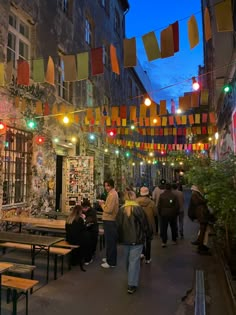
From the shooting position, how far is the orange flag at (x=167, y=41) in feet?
18.6

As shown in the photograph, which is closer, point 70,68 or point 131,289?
point 131,289

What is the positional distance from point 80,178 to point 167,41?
7285 mm

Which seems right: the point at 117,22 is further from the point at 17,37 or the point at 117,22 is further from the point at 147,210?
the point at 147,210

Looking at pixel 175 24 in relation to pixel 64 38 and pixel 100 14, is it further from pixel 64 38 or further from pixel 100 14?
pixel 100 14

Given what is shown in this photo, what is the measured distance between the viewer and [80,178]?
38.3 feet

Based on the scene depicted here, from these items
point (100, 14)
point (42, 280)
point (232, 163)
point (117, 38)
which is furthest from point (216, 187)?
point (117, 38)

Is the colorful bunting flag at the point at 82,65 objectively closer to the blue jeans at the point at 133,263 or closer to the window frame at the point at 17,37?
the window frame at the point at 17,37

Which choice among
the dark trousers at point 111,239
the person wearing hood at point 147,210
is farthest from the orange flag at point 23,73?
the dark trousers at point 111,239

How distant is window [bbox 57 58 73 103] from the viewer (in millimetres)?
11508

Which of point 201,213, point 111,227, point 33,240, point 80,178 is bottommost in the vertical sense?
point 33,240

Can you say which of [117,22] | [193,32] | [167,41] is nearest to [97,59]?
[167,41]

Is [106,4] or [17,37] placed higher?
[106,4]

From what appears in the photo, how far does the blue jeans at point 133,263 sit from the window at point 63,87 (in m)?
8.15

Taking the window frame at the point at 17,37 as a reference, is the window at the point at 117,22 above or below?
above
